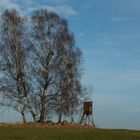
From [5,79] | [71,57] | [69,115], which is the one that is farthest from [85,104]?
[5,79]

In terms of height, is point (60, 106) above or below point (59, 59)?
below

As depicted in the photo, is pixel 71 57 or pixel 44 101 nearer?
pixel 44 101

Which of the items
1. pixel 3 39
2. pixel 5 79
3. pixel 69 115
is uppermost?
pixel 3 39

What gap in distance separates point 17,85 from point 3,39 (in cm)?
564

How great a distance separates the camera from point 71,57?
54.6 m

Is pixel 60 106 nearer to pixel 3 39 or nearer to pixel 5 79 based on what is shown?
pixel 5 79

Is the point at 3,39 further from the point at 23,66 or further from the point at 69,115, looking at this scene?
the point at 69,115

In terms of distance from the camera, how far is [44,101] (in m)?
50.9

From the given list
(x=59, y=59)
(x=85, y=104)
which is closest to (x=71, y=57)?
(x=59, y=59)

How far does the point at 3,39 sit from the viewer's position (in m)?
52.2

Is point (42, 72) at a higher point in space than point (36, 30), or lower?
lower

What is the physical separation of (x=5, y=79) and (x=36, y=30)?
6643mm

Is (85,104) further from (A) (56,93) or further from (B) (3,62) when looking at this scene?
(B) (3,62)

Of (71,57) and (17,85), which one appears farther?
(71,57)
